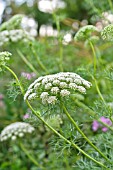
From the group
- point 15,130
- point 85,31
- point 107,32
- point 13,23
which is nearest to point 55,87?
point 107,32

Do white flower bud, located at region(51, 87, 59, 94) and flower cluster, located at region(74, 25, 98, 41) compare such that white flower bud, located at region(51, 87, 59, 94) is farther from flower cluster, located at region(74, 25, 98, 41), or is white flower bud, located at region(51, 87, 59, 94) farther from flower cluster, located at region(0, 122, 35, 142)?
flower cluster, located at region(0, 122, 35, 142)

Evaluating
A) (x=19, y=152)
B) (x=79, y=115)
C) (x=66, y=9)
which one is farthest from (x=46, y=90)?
(x=66, y=9)

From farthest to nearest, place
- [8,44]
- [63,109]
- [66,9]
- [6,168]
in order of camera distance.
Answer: [66,9], [6,168], [8,44], [63,109]

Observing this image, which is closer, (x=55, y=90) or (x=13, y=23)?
(x=55, y=90)

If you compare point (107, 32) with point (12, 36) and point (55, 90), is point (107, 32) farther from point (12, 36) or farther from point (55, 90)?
point (12, 36)

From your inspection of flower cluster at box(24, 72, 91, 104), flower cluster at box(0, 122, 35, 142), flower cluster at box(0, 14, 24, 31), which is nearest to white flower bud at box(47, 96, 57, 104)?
flower cluster at box(24, 72, 91, 104)

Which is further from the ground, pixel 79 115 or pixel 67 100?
pixel 79 115

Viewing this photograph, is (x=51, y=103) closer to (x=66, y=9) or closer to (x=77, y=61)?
(x=77, y=61)

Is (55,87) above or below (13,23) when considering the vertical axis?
below
